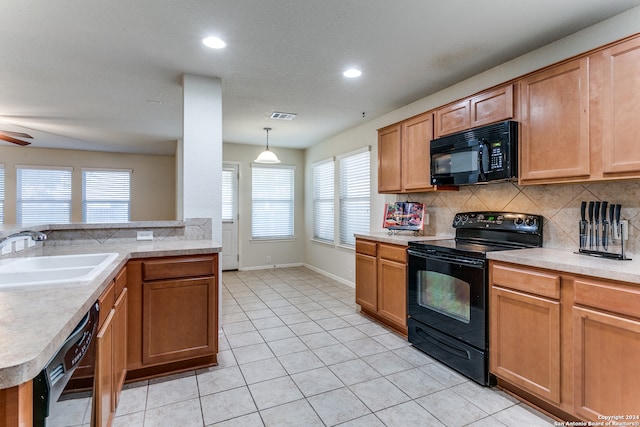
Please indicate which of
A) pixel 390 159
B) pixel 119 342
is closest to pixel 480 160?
pixel 390 159

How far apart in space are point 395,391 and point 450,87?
9.34 ft

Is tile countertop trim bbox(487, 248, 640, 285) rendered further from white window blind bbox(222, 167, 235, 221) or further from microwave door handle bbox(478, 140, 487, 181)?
white window blind bbox(222, 167, 235, 221)

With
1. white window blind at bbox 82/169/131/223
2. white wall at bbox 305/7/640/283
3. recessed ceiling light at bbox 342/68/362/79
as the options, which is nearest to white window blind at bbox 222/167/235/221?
white wall at bbox 305/7/640/283

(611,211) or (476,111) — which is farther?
(476,111)

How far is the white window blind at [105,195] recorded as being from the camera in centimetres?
662

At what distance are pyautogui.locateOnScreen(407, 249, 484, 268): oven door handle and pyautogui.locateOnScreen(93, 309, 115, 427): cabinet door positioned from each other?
2.23 meters

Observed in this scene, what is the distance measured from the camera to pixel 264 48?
8.33 feet

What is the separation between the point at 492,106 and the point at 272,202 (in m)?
4.67

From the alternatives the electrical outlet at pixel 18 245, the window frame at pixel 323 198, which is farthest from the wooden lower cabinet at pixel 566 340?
the window frame at pixel 323 198

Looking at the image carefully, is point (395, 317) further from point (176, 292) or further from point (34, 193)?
point (34, 193)

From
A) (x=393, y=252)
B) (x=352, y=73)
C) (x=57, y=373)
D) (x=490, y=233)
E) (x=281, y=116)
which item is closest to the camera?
(x=57, y=373)

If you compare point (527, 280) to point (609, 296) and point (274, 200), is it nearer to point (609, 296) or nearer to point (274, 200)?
point (609, 296)

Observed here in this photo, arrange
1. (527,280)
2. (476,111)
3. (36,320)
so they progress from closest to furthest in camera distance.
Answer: (36,320), (527,280), (476,111)

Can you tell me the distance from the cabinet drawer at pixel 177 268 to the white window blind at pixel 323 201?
3.40 m
